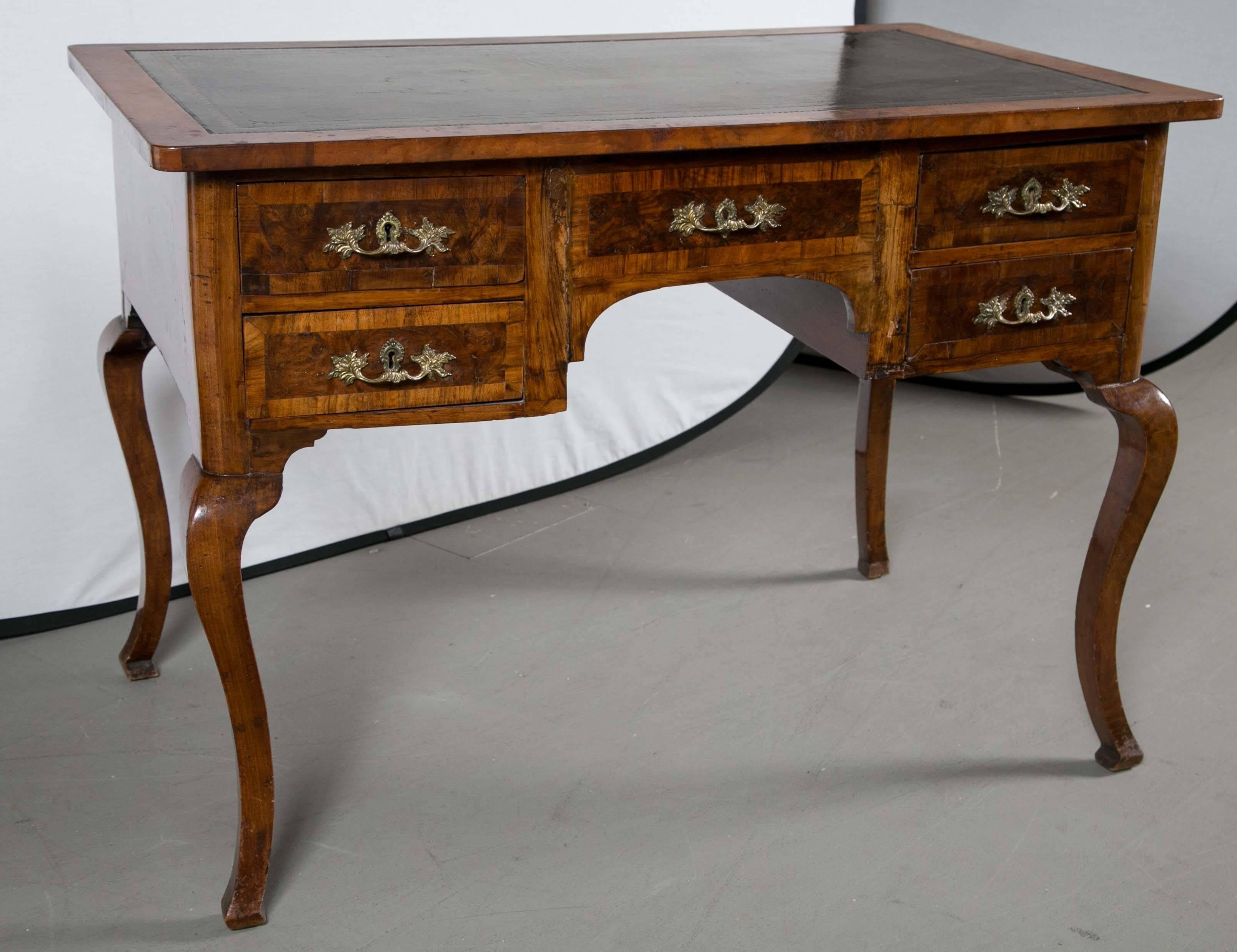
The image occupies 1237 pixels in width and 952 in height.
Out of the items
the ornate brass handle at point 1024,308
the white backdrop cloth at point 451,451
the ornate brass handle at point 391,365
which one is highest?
the ornate brass handle at point 1024,308

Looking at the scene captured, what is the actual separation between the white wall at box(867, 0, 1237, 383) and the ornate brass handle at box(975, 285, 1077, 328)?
5.91 ft

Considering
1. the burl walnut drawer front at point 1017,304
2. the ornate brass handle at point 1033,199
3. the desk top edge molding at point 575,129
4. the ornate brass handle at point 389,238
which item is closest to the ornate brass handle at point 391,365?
the ornate brass handle at point 389,238

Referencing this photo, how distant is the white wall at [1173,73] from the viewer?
3338 millimetres

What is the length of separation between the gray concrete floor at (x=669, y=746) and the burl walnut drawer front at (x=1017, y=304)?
25.6 inches

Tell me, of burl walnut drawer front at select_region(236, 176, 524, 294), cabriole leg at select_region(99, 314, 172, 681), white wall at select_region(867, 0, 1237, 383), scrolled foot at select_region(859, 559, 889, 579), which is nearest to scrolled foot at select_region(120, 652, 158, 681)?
cabriole leg at select_region(99, 314, 172, 681)

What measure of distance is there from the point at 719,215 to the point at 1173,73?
2.31 meters

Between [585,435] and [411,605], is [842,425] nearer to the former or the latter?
[585,435]

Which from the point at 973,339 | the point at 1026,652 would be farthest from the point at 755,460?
the point at 973,339

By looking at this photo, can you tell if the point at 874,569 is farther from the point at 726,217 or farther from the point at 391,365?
the point at 391,365

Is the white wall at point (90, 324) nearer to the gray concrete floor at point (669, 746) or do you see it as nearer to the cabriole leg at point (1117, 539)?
the gray concrete floor at point (669, 746)

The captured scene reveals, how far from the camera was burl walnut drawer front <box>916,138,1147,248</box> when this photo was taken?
1639mm

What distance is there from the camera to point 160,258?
160 cm

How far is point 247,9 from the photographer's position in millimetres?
2309

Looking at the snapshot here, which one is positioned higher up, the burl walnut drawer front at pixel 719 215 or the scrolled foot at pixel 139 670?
the burl walnut drawer front at pixel 719 215
